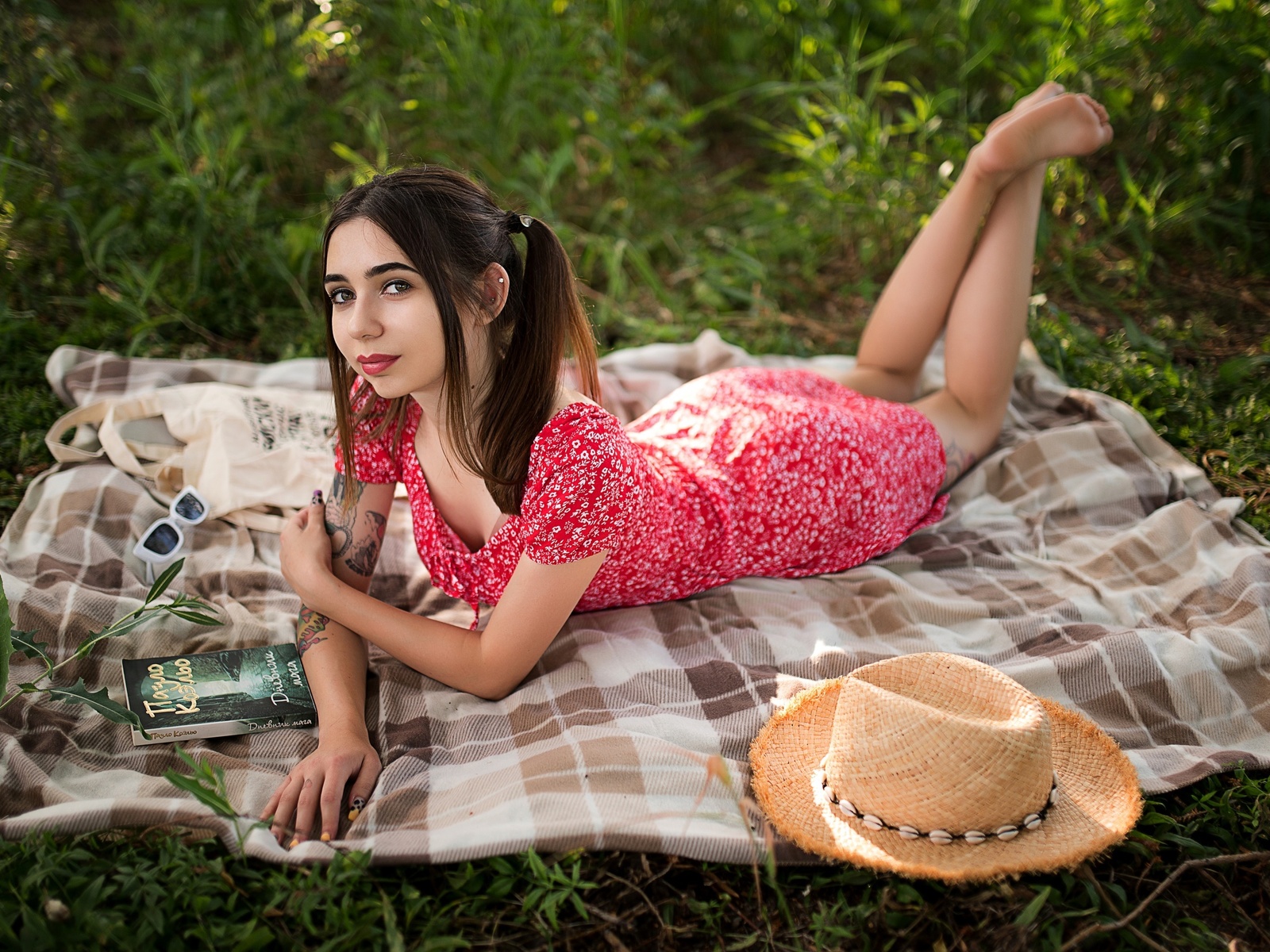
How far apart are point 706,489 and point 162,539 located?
4.41ft

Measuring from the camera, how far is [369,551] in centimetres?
221

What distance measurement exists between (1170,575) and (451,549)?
68.1 inches

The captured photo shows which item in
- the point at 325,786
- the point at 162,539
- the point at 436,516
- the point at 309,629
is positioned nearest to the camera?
the point at 325,786

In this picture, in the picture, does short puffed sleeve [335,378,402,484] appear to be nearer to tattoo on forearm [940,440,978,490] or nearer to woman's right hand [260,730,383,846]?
woman's right hand [260,730,383,846]

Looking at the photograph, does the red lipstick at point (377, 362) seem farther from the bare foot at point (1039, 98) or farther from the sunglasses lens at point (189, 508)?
the bare foot at point (1039, 98)

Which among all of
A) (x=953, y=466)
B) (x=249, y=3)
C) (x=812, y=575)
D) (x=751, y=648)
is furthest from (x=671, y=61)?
(x=751, y=648)

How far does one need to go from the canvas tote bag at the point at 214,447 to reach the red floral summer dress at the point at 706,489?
438 mm

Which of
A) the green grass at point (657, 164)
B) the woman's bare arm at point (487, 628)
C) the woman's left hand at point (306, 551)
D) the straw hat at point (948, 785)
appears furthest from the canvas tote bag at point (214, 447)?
the straw hat at point (948, 785)

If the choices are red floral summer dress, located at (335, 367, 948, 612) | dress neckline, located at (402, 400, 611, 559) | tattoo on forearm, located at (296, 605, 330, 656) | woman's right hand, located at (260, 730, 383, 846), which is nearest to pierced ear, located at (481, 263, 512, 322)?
red floral summer dress, located at (335, 367, 948, 612)

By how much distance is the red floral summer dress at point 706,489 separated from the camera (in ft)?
6.14

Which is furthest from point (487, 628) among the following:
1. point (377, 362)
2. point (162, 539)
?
point (162, 539)

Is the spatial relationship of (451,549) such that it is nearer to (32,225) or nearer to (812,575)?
(812,575)

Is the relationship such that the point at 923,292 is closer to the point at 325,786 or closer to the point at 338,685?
the point at 338,685

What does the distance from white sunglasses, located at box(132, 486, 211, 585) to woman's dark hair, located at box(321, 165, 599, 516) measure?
0.80m
